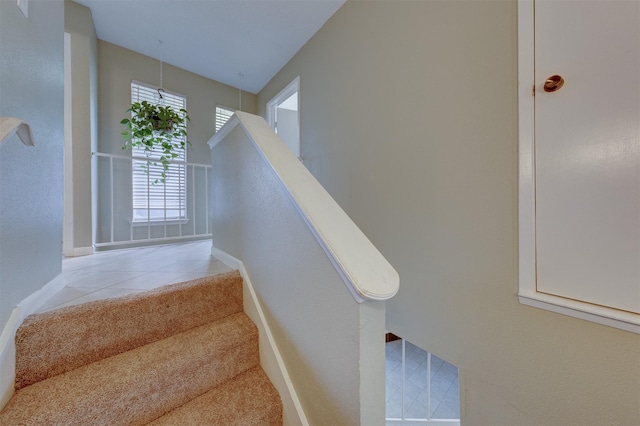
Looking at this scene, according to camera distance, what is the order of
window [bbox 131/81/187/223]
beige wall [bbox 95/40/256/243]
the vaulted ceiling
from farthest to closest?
1. window [bbox 131/81/187/223]
2. beige wall [bbox 95/40/256/243]
3. the vaulted ceiling

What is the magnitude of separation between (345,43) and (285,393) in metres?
2.71

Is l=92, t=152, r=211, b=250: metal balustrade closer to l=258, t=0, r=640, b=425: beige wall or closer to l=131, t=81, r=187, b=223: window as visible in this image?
l=131, t=81, r=187, b=223: window

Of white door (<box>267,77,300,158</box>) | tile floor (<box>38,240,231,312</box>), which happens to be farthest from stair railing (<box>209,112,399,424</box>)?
white door (<box>267,77,300,158</box>)

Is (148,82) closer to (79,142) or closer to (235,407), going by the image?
(79,142)

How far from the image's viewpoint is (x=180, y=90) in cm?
328

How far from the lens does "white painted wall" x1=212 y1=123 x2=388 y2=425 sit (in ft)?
2.21

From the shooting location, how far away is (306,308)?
880mm

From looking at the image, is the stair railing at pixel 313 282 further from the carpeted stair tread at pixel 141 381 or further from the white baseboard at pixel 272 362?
the carpeted stair tread at pixel 141 381

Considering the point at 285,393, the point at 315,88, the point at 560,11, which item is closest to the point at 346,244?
the point at 285,393

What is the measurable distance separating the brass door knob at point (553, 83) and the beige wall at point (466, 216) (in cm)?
12

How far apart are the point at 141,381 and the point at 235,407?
358mm

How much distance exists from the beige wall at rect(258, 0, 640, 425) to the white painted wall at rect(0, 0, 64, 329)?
1872mm

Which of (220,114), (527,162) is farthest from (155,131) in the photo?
(527,162)

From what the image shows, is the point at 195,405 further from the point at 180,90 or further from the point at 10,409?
the point at 180,90
